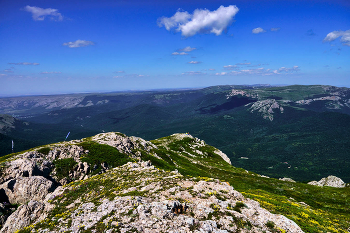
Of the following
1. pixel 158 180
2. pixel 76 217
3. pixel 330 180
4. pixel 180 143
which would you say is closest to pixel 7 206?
pixel 76 217

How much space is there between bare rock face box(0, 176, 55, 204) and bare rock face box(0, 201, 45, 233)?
11.1 meters

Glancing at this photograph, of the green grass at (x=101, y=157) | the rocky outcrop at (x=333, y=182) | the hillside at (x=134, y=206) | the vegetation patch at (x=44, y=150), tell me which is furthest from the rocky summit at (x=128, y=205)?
the rocky outcrop at (x=333, y=182)

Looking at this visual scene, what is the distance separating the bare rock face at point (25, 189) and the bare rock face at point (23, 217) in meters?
11.1

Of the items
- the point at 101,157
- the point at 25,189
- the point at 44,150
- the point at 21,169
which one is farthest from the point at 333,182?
the point at 21,169

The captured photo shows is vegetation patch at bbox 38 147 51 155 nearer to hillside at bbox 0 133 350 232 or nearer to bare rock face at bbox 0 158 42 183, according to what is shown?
hillside at bbox 0 133 350 232

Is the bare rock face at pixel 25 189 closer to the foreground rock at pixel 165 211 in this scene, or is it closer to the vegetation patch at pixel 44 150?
the foreground rock at pixel 165 211

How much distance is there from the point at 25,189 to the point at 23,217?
13.9 m

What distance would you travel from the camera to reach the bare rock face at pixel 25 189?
3444cm

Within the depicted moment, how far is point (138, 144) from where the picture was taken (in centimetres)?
8369

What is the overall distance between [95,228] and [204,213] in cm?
1300

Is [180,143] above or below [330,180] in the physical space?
above

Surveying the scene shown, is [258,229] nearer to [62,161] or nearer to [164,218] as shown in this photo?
[164,218]

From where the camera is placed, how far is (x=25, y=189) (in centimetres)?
3512

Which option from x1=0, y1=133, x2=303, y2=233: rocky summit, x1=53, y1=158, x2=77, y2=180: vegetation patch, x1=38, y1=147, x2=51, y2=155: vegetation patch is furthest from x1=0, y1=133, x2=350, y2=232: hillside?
x1=38, y1=147, x2=51, y2=155: vegetation patch
